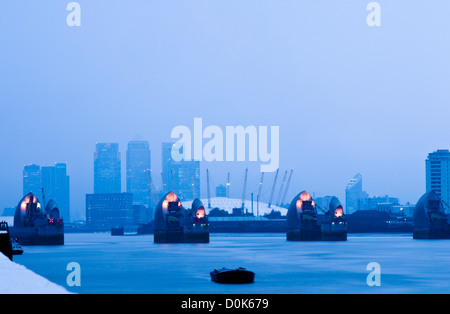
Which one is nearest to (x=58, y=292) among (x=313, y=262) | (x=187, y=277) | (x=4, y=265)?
(x=4, y=265)

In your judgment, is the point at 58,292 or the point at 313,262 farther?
the point at 313,262

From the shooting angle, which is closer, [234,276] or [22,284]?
[22,284]

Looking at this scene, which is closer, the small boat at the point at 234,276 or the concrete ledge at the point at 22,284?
the concrete ledge at the point at 22,284

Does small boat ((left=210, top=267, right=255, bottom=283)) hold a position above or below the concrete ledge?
below

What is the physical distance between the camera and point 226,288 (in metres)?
68.8

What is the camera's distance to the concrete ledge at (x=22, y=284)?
25.1 metres

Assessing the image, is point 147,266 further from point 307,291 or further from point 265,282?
point 307,291

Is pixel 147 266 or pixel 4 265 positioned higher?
pixel 4 265

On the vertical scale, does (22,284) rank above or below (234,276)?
above

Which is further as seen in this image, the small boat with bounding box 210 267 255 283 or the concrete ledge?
the small boat with bounding box 210 267 255 283

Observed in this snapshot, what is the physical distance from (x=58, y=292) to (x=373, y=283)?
5583 centimetres

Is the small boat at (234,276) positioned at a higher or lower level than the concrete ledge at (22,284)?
lower

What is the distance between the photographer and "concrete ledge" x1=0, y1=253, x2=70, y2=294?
25.1 m

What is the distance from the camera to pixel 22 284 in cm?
2778
